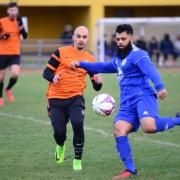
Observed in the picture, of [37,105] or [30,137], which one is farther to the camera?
[37,105]

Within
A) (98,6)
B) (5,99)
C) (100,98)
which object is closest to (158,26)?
(98,6)

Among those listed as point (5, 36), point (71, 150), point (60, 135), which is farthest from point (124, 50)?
point (5, 36)

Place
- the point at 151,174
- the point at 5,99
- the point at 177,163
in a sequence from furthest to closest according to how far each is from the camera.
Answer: the point at 5,99 < the point at 177,163 < the point at 151,174

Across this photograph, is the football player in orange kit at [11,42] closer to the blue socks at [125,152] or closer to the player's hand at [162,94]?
the blue socks at [125,152]

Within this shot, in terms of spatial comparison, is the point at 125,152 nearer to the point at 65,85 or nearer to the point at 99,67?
the point at 99,67

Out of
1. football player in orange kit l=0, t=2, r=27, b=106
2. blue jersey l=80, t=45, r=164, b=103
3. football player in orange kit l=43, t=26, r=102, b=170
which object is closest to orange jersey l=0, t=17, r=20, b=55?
football player in orange kit l=0, t=2, r=27, b=106

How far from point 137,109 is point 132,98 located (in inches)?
6.4

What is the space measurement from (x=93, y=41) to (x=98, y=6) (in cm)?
459

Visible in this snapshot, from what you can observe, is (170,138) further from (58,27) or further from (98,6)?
(58,27)

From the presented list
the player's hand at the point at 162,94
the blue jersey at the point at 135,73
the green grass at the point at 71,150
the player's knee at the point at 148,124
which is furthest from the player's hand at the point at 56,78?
the player's hand at the point at 162,94

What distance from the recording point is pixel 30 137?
10.5 metres

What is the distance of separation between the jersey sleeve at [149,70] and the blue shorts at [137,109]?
29cm

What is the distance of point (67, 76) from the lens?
27.2 ft

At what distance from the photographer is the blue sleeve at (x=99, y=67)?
7.82 m
